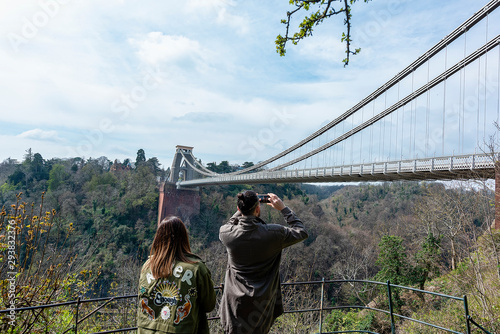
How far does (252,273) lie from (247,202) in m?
0.37

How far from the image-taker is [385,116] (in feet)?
49.8

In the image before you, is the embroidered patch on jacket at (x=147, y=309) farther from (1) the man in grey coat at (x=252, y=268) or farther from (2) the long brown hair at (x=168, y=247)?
(1) the man in grey coat at (x=252, y=268)

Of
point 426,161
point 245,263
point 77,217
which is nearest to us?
point 245,263

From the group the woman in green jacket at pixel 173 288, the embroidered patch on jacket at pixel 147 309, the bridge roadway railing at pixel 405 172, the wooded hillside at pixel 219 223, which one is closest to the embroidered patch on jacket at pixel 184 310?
the woman in green jacket at pixel 173 288

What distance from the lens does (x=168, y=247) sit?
1568 millimetres

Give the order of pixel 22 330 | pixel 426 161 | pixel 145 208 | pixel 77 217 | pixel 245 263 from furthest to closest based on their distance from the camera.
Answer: pixel 145 208, pixel 77 217, pixel 426 161, pixel 22 330, pixel 245 263

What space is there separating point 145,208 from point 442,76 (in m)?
23.0

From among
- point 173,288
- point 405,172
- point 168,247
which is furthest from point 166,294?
point 405,172

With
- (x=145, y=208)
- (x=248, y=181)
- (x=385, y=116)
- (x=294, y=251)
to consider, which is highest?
(x=385, y=116)

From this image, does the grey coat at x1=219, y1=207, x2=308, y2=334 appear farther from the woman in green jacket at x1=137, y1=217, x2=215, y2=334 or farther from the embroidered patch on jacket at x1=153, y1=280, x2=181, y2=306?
the embroidered patch on jacket at x1=153, y1=280, x2=181, y2=306

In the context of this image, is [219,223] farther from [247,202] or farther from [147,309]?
[147,309]

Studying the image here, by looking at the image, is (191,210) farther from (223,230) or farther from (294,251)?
(223,230)

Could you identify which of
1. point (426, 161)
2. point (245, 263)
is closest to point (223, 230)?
point (245, 263)

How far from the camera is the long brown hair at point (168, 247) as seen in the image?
5.08 ft
